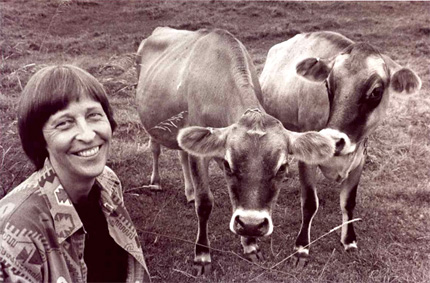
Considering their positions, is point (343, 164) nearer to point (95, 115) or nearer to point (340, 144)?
point (340, 144)

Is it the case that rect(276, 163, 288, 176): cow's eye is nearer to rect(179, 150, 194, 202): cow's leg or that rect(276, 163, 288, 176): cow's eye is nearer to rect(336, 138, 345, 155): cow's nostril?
rect(336, 138, 345, 155): cow's nostril

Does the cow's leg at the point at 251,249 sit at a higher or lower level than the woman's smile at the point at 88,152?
lower

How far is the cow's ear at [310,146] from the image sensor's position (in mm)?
3443

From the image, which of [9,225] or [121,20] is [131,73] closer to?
[121,20]

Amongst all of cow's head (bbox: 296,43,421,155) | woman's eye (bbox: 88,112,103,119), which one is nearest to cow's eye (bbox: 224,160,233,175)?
cow's head (bbox: 296,43,421,155)

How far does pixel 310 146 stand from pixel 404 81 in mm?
1412

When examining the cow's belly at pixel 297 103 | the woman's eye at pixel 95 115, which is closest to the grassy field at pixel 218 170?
the cow's belly at pixel 297 103

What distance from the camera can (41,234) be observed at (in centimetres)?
214

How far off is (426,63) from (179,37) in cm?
485

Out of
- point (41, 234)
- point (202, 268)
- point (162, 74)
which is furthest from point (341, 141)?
point (41, 234)

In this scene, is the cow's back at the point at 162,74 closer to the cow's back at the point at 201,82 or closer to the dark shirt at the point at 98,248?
the cow's back at the point at 201,82

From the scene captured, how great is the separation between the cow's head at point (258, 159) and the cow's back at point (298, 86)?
1123 millimetres

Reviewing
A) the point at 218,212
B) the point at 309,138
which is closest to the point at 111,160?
the point at 218,212

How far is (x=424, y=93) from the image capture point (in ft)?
24.9
